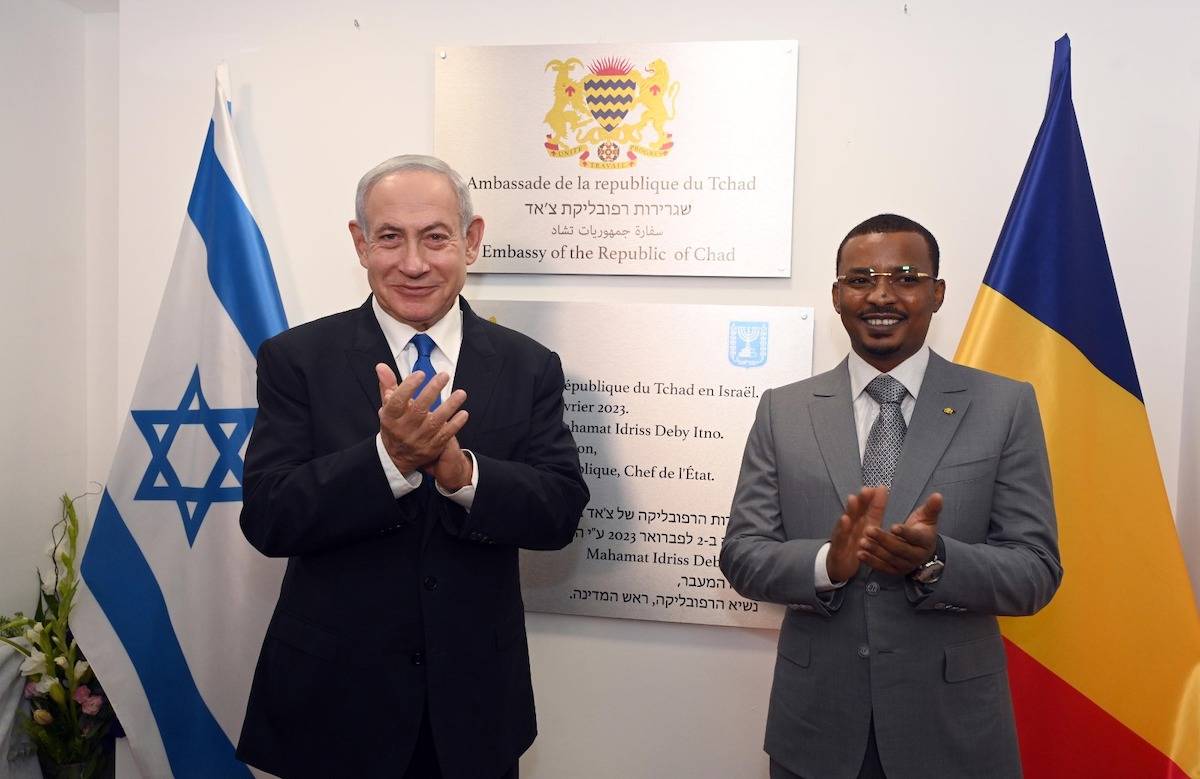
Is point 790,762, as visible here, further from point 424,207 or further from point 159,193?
point 159,193

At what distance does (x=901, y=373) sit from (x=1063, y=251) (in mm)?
697

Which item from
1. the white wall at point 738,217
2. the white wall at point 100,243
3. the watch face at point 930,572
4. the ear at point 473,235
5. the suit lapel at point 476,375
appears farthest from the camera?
the white wall at point 100,243

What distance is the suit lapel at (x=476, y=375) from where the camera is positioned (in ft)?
5.81

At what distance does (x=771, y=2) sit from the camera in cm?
236

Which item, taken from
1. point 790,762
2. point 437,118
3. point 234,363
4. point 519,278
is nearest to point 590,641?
point 790,762

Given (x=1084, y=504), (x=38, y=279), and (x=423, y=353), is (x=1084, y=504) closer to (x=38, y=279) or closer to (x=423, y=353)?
(x=423, y=353)

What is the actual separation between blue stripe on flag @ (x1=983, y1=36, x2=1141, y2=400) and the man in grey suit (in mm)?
470

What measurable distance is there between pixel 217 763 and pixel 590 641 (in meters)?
1.14

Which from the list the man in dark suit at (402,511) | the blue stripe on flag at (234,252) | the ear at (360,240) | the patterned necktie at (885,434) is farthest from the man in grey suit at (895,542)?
the blue stripe on flag at (234,252)

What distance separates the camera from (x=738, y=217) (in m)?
2.36

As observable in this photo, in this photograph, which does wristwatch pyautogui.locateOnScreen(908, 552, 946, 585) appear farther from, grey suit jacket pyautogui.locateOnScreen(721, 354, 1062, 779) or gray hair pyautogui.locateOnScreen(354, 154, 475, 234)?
gray hair pyautogui.locateOnScreen(354, 154, 475, 234)

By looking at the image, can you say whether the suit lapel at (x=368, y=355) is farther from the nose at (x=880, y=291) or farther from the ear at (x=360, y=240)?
the nose at (x=880, y=291)

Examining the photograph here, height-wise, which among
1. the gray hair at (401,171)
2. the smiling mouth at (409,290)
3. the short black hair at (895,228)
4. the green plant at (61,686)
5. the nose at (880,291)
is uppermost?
the gray hair at (401,171)

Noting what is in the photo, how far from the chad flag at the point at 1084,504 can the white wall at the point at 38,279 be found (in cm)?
276
